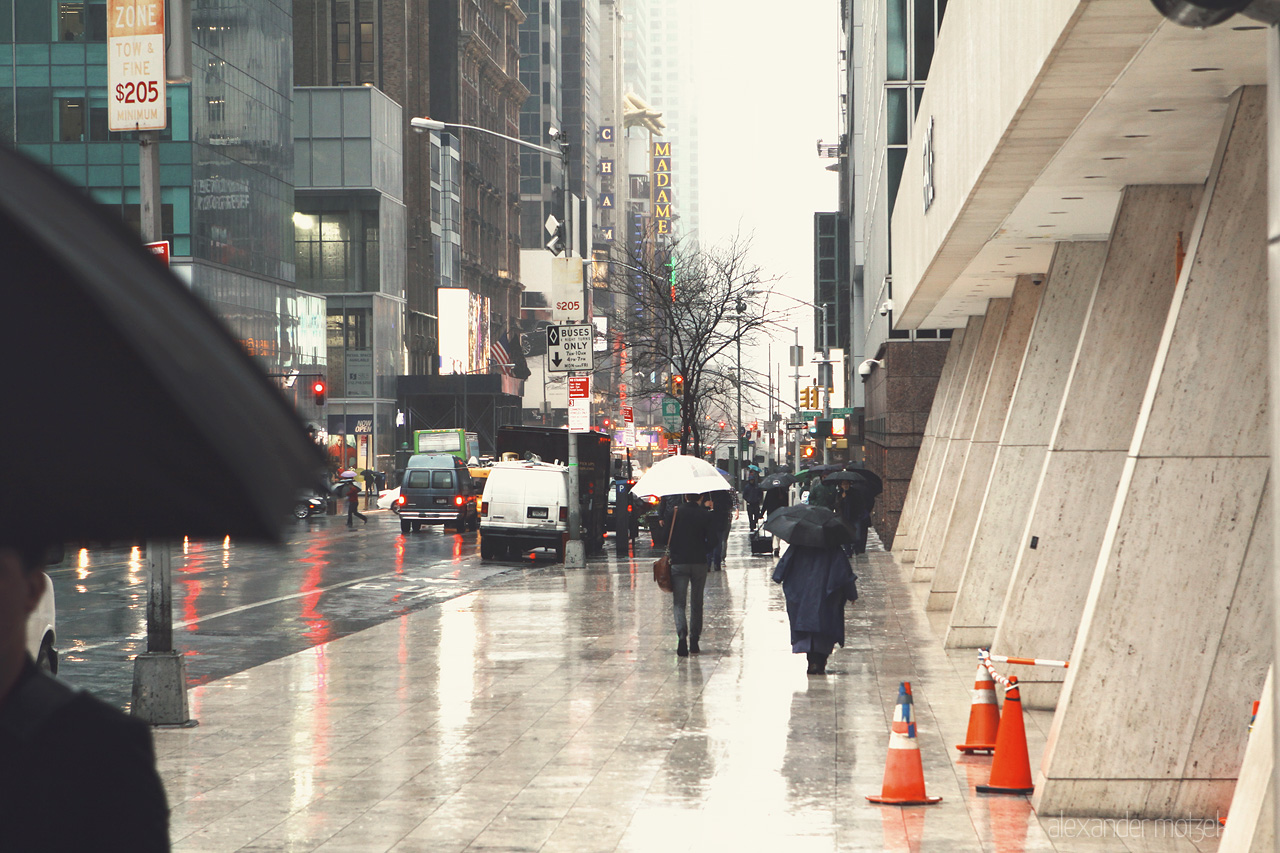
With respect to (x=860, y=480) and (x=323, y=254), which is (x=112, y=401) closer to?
(x=860, y=480)

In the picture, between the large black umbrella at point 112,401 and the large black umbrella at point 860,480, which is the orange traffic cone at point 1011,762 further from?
the large black umbrella at point 860,480

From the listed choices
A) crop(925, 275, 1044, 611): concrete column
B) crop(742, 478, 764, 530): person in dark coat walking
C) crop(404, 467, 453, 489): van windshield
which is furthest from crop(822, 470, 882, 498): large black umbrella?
crop(404, 467, 453, 489): van windshield

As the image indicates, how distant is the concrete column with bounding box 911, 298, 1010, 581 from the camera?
70.7ft

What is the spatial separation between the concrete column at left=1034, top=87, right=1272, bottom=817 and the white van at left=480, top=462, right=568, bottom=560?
22.8m

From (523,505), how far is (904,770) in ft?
75.4

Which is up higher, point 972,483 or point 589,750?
point 972,483

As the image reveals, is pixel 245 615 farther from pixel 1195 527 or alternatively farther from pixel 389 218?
pixel 389 218

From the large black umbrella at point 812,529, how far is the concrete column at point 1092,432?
2.03 meters

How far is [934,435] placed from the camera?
90.5 ft

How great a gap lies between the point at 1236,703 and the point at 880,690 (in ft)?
16.8

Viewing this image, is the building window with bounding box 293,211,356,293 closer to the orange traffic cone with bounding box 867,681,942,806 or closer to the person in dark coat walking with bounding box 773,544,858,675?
the person in dark coat walking with bounding box 773,544,858,675

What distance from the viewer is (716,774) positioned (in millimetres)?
9477

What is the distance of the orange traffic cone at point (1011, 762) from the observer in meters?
8.95

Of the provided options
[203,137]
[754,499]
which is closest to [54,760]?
[754,499]
